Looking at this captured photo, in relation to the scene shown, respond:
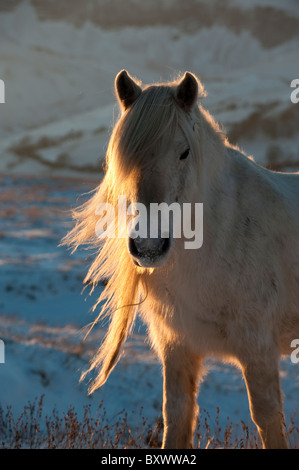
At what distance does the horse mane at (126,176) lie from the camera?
3.07 meters

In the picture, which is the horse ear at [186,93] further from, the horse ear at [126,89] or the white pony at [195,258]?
the horse ear at [126,89]

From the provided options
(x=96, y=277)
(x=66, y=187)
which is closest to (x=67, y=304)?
(x=96, y=277)

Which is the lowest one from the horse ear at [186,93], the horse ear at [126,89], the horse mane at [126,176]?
the horse mane at [126,176]

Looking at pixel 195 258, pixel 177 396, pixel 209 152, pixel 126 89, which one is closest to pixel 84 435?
pixel 177 396

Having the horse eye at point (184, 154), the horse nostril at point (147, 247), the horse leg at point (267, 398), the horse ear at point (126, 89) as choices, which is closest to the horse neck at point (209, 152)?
the horse eye at point (184, 154)

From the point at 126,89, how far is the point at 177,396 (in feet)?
7.31

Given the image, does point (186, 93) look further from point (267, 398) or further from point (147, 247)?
point (267, 398)

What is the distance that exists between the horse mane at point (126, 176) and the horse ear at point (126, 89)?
0.06 metres

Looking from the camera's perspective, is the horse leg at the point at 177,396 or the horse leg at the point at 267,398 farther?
the horse leg at the point at 177,396

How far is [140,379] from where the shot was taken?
779cm

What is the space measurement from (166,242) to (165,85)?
3.69 feet

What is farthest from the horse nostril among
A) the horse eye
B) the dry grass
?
the dry grass

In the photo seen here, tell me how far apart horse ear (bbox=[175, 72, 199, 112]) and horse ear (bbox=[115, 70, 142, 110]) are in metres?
0.28
